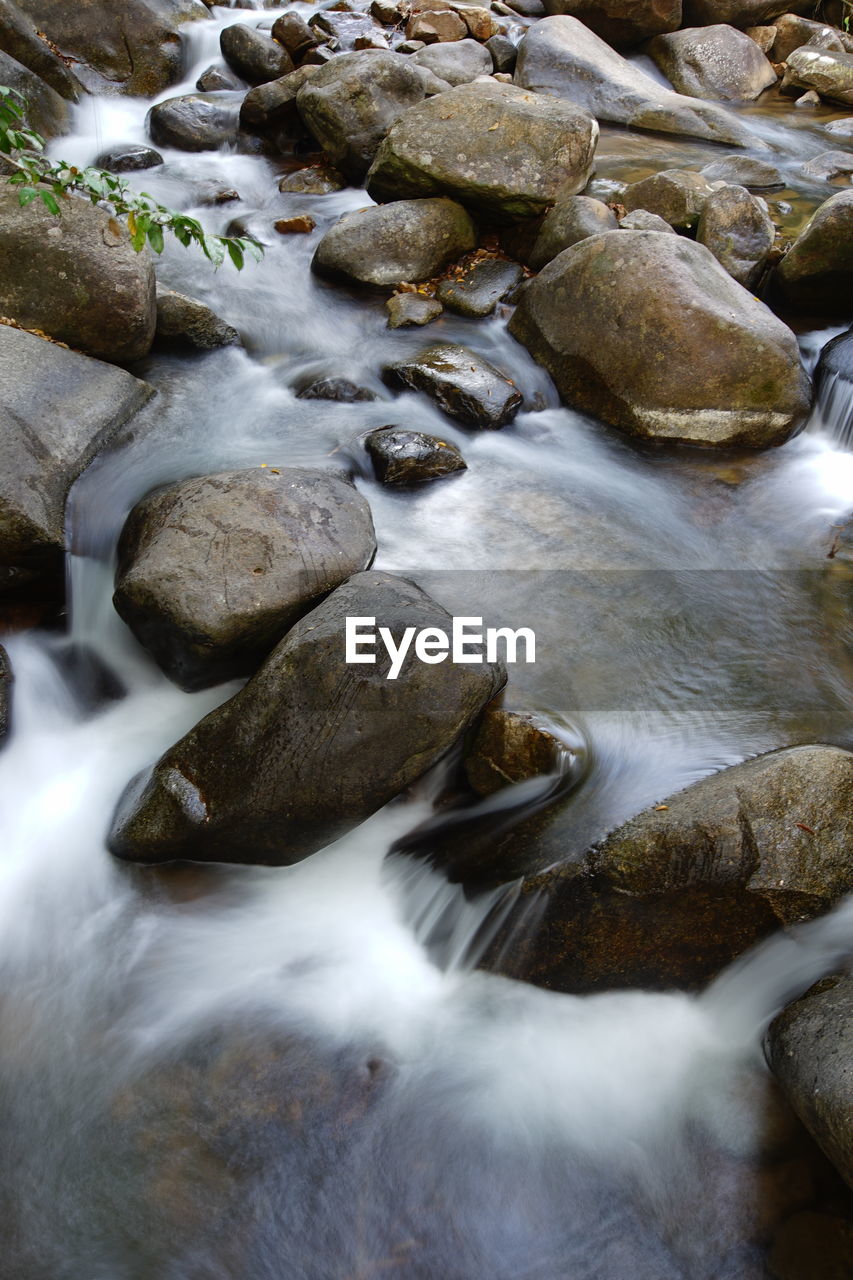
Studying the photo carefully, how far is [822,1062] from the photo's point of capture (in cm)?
289

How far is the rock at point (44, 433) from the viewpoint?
4293mm

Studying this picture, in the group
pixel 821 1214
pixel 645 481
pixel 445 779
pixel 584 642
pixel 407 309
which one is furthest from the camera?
pixel 407 309

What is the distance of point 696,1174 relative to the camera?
9.92 ft

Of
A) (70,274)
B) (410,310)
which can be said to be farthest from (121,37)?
(70,274)

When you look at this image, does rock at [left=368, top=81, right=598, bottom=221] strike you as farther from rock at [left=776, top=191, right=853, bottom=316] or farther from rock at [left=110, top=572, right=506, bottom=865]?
rock at [left=110, top=572, right=506, bottom=865]

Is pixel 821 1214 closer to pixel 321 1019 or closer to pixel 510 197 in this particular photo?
pixel 321 1019

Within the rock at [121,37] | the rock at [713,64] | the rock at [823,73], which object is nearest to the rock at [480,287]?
the rock at [121,37]

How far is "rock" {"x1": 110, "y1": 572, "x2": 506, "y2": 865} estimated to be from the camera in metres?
3.58

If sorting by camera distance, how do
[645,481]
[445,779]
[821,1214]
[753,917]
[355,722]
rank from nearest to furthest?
[821,1214] < [753,917] < [355,722] < [445,779] < [645,481]

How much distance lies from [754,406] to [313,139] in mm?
6050

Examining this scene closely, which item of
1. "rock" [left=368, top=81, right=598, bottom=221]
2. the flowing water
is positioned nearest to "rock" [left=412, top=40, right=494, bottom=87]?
"rock" [left=368, top=81, right=598, bottom=221]

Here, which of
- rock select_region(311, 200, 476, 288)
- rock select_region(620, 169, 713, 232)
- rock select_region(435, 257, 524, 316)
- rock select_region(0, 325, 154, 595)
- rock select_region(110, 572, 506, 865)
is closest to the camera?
rock select_region(110, 572, 506, 865)

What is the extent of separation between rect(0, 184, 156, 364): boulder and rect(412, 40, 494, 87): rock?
649 centimetres

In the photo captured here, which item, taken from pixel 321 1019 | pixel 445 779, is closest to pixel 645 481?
pixel 445 779
